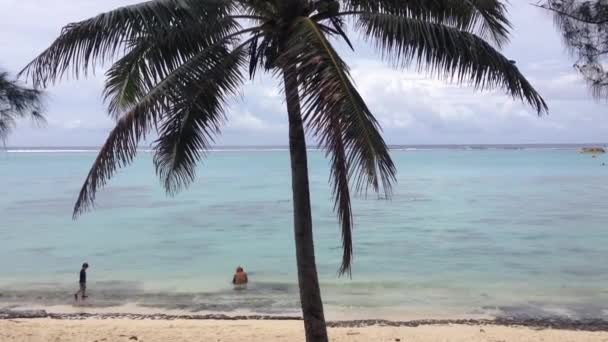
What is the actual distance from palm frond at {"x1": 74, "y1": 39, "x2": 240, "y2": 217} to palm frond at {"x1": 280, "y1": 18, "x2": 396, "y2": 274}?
58.6 inches

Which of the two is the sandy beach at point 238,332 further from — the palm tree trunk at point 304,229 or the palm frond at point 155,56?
→ the palm frond at point 155,56

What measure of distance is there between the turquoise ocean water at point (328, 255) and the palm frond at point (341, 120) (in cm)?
334

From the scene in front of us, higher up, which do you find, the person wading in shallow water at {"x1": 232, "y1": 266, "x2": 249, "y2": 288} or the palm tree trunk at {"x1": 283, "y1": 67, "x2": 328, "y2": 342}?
the palm tree trunk at {"x1": 283, "y1": 67, "x2": 328, "y2": 342}

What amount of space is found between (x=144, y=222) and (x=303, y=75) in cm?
3484

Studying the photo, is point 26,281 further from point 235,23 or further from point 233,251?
point 235,23

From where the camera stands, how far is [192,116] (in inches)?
313

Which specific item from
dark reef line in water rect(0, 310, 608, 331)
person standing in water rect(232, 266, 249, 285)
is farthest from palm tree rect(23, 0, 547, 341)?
person standing in water rect(232, 266, 249, 285)

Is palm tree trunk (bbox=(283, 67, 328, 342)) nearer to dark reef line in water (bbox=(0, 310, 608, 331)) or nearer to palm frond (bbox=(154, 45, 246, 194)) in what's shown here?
palm frond (bbox=(154, 45, 246, 194))

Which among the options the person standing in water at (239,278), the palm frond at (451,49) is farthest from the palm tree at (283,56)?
the person standing in water at (239,278)

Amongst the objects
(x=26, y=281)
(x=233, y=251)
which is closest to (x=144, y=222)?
(x=233, y=251)

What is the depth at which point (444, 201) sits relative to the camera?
50.0m

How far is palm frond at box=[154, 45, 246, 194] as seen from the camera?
6.60 meters

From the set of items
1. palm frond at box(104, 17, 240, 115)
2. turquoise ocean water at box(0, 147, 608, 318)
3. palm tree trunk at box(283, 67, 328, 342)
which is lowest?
turquoise ocean water at box(0, 147, 608, 318)

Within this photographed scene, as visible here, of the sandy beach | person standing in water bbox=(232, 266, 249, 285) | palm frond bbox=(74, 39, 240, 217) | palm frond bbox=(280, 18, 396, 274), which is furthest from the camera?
person standing in water bbox=(232, 266, 249, 285)
